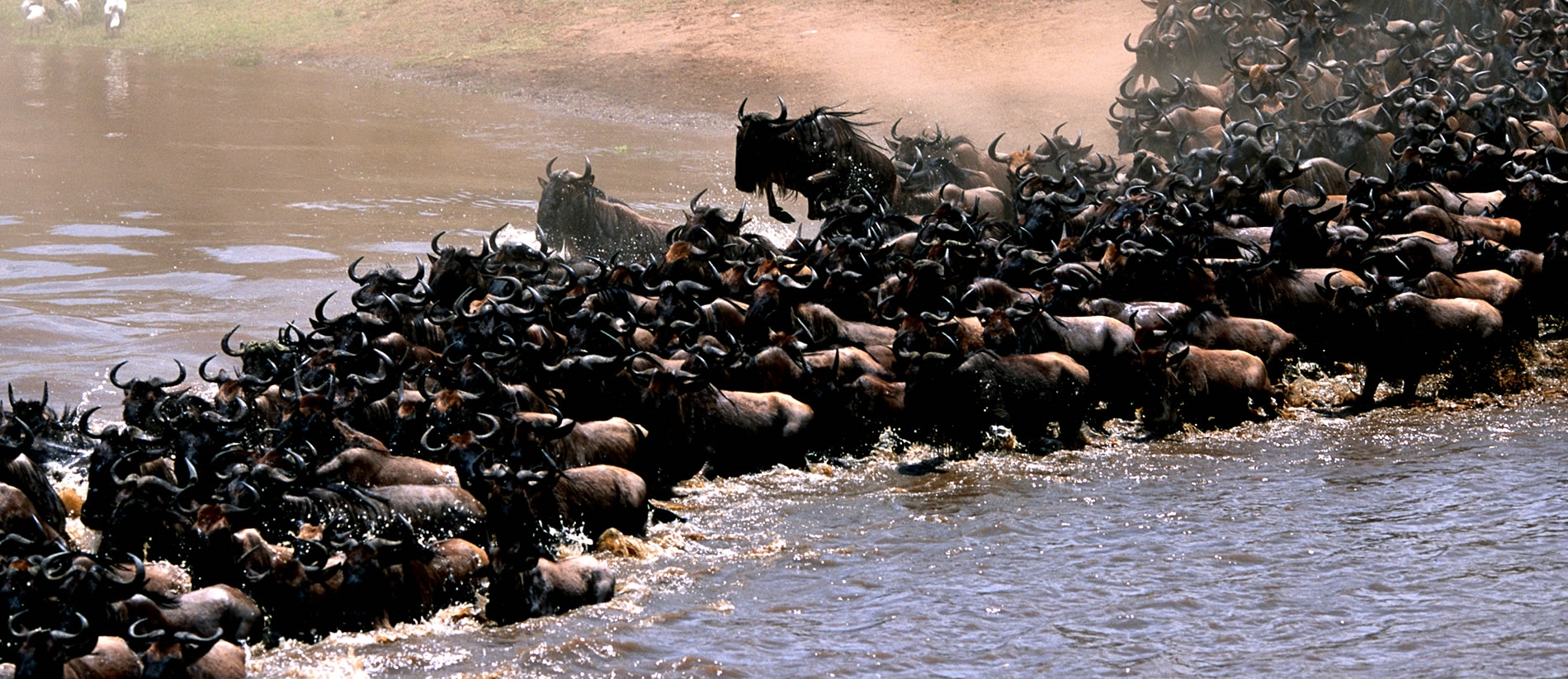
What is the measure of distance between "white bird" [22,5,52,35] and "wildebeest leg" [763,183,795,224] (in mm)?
30774

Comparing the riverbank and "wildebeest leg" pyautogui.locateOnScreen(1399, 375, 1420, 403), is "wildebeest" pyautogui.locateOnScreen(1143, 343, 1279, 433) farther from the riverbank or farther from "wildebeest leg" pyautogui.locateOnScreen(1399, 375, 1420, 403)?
the riverbank

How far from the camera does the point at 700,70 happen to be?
88.8ft

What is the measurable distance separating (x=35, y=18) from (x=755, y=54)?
845 inches

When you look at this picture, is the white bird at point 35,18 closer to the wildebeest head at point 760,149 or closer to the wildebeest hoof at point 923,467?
the wildebeest head at point 760,149

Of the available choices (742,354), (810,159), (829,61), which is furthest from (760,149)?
A: (829,61)

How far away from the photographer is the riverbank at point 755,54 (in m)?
24.9

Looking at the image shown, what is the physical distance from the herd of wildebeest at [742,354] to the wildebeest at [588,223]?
28 millimetres

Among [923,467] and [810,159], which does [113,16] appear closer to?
[810,159]

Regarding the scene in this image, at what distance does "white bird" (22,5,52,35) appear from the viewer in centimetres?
3984

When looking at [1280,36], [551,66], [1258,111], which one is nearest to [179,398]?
[1258,111]

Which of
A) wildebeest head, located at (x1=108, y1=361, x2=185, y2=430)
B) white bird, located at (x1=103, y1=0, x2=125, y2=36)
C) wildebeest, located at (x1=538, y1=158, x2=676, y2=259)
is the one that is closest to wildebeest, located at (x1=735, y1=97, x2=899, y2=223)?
wildebeest, located at (x1=538, y1=158, x2=676, y2=259)

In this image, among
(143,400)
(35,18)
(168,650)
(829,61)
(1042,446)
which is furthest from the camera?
(35,18)

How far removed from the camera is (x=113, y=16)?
38.5 meters

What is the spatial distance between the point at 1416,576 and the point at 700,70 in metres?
20.4
